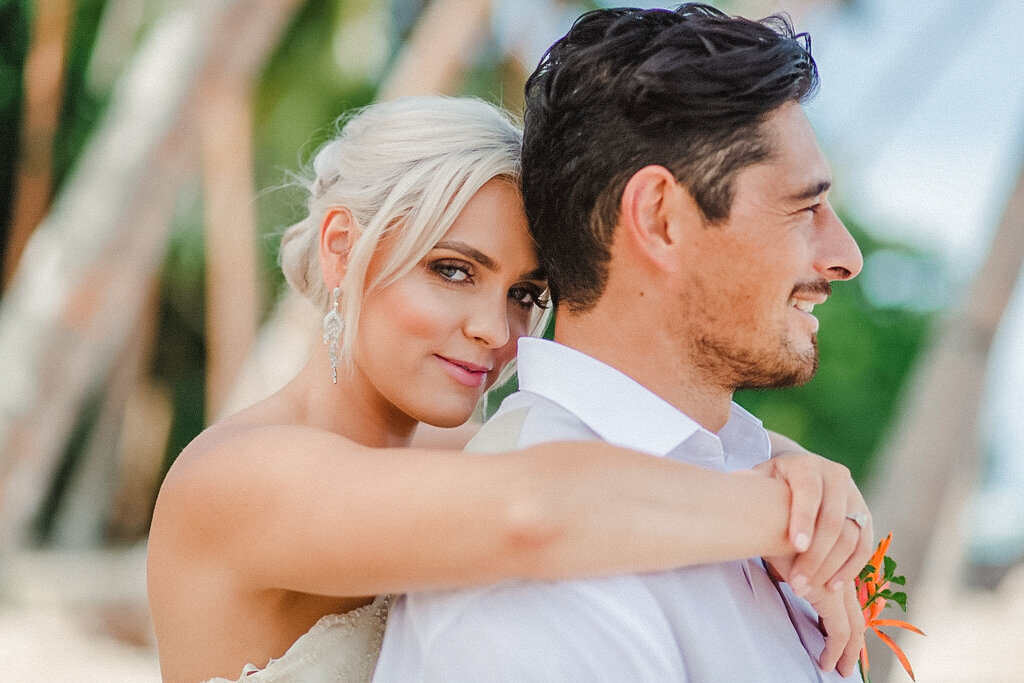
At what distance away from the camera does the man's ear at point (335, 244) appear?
2369 millimetres

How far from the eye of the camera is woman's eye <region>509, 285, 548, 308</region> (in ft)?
7.32

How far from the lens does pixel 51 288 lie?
16.9 ft

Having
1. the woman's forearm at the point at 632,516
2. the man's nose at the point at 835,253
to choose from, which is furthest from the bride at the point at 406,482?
the man's nose at the point at 835,253

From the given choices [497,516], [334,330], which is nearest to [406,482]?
[497,516]

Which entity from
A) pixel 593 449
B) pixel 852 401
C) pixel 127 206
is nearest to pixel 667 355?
pixel 593 449

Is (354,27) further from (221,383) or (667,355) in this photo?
(667,355)

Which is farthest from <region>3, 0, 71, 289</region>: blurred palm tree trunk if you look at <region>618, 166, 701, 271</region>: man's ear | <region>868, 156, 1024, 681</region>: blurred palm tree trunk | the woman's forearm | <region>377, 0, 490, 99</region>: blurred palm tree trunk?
the woman's forearm

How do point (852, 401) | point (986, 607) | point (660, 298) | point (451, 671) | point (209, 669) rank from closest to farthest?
point (451, 671) → point (660, 298) → point (209, 669) → point (986, 607) → point (852, 401)

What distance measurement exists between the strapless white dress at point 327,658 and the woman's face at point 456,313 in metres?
0.49

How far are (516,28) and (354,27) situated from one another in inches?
120

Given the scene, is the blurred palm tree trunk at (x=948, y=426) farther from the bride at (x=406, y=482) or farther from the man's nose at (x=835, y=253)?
the man's nose at (x=835, y=253)

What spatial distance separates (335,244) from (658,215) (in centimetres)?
93

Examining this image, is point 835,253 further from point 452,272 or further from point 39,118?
point 39,118

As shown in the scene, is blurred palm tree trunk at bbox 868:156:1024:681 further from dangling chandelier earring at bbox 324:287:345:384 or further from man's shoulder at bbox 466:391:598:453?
man's shoulder at bbox 466:391:598:453
